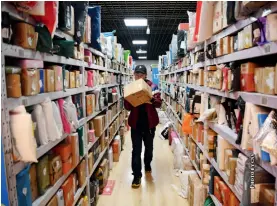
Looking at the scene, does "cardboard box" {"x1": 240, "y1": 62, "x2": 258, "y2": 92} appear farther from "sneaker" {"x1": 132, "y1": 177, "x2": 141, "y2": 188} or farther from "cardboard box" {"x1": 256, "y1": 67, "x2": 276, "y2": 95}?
"sneaker" {"x1": 132, "y1": 177, "x2": 141, "y2": 188}

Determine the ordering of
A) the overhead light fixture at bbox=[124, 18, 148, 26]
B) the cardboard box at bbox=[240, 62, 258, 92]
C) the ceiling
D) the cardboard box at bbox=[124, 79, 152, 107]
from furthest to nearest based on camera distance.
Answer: the overhead light fixture at bbox=[124, 18, 148, 26]
the ceiling
the cardboard box at bbox=[124, 79, 152, 107]
the cardboard box at bbox=[240, 62, 258, 92]

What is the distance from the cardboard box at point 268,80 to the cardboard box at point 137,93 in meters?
1.94

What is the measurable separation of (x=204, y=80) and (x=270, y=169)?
1.61 m

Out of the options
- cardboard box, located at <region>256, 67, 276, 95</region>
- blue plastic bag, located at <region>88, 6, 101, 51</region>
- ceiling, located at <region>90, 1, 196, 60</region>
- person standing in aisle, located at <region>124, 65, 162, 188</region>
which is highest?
ceiling, located at <region>90, 1, 196, 60</region>

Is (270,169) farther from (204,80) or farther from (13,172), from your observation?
(204,80)

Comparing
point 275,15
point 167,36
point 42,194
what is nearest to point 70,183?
point 42,194

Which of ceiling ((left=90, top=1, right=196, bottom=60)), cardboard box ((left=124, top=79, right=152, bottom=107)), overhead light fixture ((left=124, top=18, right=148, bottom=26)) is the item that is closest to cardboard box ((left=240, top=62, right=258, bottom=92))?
cardboard box ((left=124, top=79, right=152, bottom=107))

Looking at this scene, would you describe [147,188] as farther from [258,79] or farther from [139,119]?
[258,79]

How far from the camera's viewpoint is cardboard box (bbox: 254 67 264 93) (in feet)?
4.91

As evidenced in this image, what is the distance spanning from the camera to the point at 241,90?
5.90 feet

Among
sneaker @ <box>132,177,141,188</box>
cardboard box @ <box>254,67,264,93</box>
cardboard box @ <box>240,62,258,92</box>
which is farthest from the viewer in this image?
sneaker @ <box>132,177,141,188</box>

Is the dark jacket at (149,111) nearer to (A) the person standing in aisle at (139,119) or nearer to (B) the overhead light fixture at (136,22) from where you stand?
(A) the person standing in aisle at (139,119)

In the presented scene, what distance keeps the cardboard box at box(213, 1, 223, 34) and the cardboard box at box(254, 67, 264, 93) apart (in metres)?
0.69

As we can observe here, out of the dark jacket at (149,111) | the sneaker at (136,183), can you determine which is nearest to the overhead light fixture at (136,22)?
the dark jacket at (149,111)
